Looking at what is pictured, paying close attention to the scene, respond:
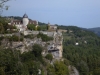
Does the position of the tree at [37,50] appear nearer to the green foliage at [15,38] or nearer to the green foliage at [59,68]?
the green foliage at [59,68]

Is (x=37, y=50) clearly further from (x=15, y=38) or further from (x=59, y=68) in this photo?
(x=59, y=68)

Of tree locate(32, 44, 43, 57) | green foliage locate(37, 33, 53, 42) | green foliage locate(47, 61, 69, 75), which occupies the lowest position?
green foliage locate(47, 61, 69, 75)

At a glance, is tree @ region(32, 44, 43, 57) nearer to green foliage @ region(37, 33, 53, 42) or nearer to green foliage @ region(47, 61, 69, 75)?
green foliage @ region(47, 61, 69, 75)

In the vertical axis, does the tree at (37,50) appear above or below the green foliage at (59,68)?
above

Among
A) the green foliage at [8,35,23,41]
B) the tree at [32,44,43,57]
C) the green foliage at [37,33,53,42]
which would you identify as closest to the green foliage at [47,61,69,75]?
the tree at [32,44,43,57]

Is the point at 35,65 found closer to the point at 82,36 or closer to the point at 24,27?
the point at 24,27

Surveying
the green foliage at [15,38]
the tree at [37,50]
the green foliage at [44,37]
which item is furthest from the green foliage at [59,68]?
the green foliage at [15,38]

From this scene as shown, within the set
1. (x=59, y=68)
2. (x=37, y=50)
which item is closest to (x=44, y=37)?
(x=37, y=50)

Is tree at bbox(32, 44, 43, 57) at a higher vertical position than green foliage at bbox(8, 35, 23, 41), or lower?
lower

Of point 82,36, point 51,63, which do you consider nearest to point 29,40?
point 51,63

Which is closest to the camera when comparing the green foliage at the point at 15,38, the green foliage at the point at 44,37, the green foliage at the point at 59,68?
the green foliage at the point at 15,38

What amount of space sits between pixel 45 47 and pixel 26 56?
3656 mm

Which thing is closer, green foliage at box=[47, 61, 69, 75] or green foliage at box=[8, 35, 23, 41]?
green foliage at box=[8, 35, 23, 41]

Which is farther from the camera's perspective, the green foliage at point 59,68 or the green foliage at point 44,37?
the green foliage at point 44,37
